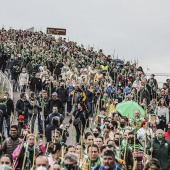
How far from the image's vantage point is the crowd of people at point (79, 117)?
1159 centimetres

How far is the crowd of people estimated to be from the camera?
11586 mm

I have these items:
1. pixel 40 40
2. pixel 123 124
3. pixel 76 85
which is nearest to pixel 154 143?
pixel 123 124

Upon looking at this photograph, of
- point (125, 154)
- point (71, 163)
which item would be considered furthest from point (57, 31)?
point (71, 163)

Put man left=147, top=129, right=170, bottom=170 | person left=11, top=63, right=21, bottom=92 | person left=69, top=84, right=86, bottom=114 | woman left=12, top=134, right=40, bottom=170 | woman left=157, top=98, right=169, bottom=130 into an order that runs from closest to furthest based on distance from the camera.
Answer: woman left=12, top=134, right=40, bottom=170
man left=147, top=129, right=170, bottom=170
woman left=157, top=98, right=169, bottom=130
person left=69, top=84, right=86, bottom=114
person left=11, top=63, right=21, bottom=92

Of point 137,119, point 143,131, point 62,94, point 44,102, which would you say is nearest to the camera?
point 143,131

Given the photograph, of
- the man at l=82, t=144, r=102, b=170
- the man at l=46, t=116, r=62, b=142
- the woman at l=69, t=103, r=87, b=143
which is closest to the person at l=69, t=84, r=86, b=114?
the woman at l=69, t=103, r=87, b=143

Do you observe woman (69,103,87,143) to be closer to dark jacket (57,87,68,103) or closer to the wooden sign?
dark jacket (57,87,68,103)

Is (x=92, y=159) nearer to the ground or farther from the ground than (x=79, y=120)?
nearer to the ground

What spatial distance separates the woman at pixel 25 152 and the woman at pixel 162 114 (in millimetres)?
7555

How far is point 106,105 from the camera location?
2181cm

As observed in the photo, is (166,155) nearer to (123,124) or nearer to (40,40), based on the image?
(123,124)

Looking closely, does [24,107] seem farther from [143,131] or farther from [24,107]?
[143,131]

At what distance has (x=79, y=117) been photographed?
1944cm

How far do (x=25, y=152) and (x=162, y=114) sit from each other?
8.54 metres
